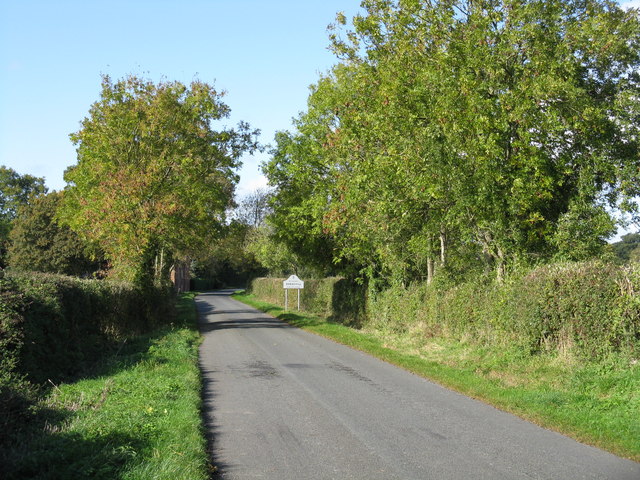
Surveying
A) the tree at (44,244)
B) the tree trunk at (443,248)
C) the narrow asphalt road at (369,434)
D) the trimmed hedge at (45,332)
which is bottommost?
the narrow asphalt road at (369,434)

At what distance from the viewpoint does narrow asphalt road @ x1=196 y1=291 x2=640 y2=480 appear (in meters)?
6.71

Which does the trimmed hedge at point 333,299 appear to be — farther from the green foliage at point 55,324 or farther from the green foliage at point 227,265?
the green foliage at point 55,324

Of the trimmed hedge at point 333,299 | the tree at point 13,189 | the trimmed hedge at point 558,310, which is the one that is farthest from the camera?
the tree at point 13,189

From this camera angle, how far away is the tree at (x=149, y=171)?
24.3m

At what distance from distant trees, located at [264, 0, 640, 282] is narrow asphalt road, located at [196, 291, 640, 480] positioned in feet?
19.3

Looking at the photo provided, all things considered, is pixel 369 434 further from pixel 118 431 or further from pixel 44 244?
pixel 44 244

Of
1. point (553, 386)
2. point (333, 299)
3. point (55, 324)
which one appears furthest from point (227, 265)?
point (553, 386)

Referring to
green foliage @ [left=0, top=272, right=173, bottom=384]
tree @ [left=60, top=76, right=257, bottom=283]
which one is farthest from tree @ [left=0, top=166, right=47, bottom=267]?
green foliage @ [left=0, top=272, right=173, bottom=384]

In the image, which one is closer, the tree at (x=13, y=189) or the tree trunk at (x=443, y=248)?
the tree trunk at (x=443, y=248)

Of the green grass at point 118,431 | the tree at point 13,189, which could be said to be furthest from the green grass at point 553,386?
the tree at point 13,189

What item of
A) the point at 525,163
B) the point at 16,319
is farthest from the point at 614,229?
the point at 16,319

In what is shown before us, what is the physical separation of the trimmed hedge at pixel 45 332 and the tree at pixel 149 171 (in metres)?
5.59

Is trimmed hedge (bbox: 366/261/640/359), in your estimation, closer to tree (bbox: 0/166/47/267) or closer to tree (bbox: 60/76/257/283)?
tree (bbox: 60/76/257/283)

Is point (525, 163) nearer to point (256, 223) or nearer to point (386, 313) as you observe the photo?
point (386, 313)
